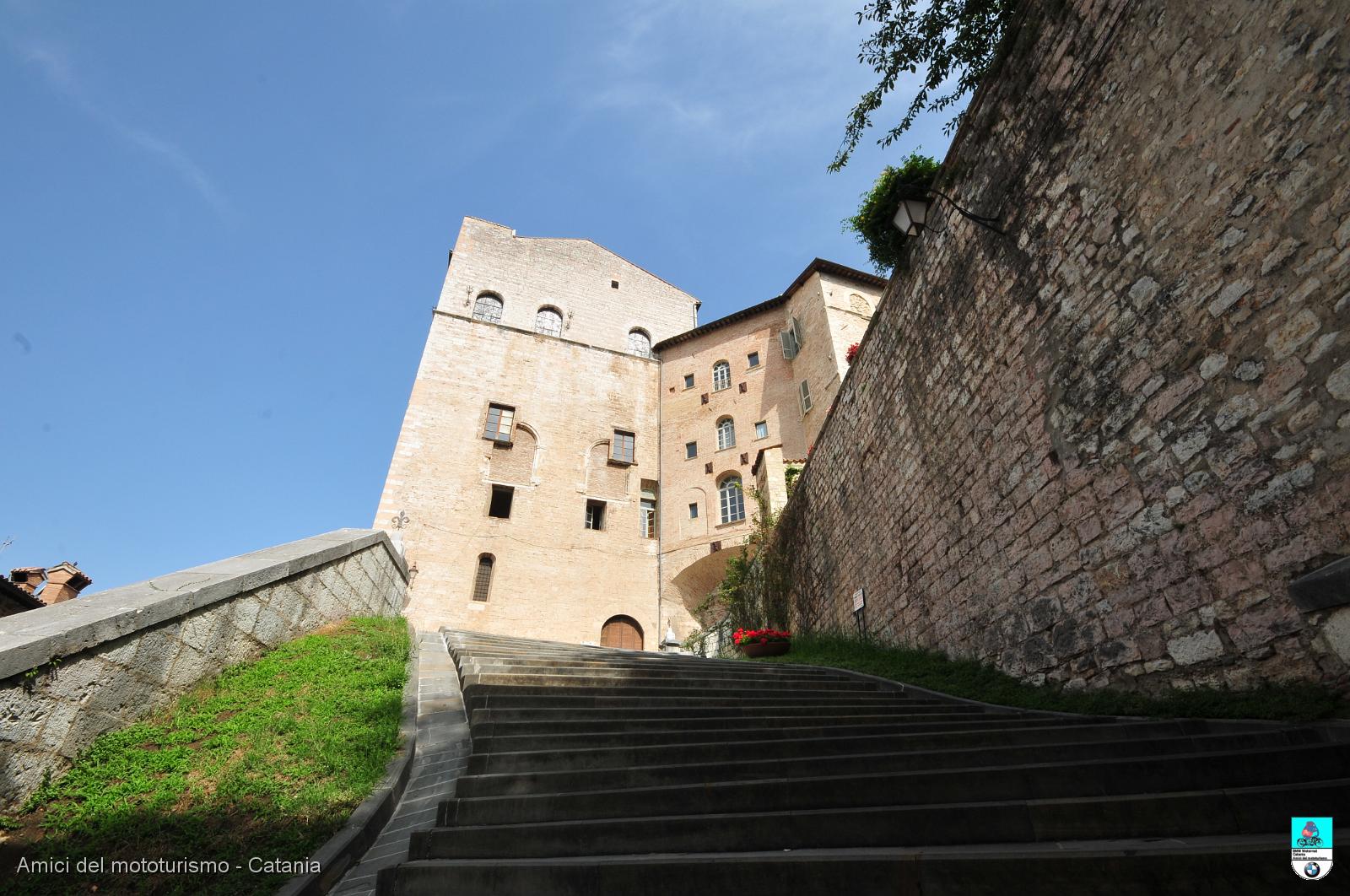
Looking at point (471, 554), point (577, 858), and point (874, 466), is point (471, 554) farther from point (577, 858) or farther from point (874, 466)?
point (577, 858)

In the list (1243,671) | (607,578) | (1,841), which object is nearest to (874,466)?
(1243,671)

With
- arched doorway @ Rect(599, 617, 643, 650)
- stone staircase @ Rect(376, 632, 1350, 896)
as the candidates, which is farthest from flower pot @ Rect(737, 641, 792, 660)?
arched doorway @ Rect(599, 617, 643, 650)

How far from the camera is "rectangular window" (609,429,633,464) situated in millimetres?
22281

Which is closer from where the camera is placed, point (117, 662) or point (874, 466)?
point (117, 662)

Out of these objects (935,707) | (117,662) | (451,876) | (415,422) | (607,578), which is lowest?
(451,876)

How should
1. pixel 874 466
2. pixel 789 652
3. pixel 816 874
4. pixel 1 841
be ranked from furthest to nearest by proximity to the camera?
pixel 789 652, pixel 874 466, pixel 1 841, pixel 816 874

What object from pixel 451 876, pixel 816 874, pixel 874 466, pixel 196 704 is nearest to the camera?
pixel 816 874

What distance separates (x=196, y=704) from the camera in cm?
446

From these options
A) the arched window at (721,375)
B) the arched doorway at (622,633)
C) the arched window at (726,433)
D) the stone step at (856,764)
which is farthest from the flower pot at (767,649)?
the arched window at (721,375)

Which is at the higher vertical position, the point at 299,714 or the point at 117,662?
the point at 117,662

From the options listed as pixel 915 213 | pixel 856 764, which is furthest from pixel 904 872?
pixel 915 213

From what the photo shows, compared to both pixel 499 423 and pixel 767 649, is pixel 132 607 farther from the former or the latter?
pixel 499 423

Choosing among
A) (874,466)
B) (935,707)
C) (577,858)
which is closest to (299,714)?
(577,858)

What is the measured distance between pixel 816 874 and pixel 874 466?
21.4 feet
